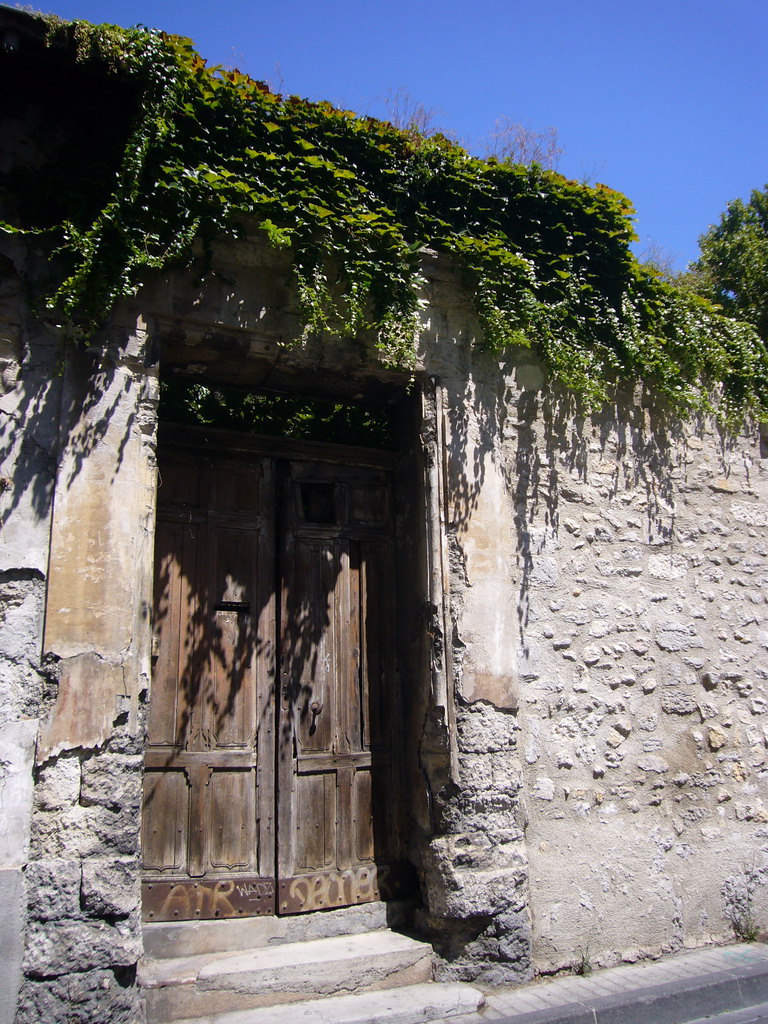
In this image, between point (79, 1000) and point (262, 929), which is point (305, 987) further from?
point (79, 1000)

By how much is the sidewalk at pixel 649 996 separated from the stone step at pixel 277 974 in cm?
34

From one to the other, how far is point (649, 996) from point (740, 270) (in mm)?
5586

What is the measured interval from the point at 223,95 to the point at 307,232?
2.44 ft

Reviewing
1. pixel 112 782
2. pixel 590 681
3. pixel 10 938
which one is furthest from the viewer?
pixel 590 681

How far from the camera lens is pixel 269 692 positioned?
4234 mm

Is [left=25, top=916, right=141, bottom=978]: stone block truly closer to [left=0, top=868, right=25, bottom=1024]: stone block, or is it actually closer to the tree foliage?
[left=0, top=868, right=25, bottom=1024]: stone block

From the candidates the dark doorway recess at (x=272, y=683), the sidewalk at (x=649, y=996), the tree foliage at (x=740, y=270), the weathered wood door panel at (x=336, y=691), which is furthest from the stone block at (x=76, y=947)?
the tree foliage at (x=740, y=270)

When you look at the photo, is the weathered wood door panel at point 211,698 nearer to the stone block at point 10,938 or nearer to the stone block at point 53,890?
the stone block at point 53,890

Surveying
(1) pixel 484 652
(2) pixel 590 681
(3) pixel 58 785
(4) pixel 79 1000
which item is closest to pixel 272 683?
(1) pixel 484 652

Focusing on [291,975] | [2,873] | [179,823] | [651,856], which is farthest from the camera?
[651,856]

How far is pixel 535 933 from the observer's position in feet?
13.2

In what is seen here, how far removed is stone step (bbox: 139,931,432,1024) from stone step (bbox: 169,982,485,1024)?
0.13 feet

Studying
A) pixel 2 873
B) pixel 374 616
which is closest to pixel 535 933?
pixel 374 616

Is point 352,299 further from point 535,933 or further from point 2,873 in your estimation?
point 535,933
